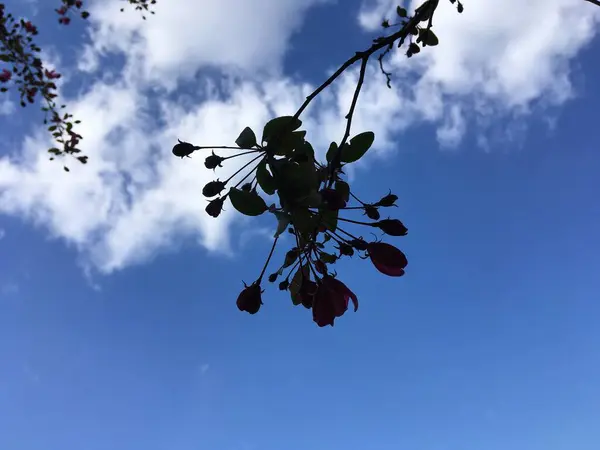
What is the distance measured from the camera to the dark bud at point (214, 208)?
1.25 meters

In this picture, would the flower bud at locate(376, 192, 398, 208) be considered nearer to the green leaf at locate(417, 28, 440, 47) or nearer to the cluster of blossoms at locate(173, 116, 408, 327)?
the cluster of blossoms at locate(173, 116, 408, 327)

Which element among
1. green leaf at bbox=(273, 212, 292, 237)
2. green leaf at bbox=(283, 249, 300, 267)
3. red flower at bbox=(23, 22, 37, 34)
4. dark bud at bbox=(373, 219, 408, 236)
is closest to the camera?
green leaf at bbox=(273, 212, 292, 237)

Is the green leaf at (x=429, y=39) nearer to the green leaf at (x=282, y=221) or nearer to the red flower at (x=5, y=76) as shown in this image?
the green leaf at (x=282, y=221)

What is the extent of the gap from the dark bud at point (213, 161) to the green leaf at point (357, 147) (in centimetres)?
33

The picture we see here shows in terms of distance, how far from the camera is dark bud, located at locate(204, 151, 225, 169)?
1.27m

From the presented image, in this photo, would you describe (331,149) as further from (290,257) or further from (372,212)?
(290,257)

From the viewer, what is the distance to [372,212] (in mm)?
1292

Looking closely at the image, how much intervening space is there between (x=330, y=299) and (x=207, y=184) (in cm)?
43

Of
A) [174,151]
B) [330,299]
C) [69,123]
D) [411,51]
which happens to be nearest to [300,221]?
[330,299]

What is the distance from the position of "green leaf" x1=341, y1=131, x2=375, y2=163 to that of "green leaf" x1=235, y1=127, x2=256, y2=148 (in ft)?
0.80

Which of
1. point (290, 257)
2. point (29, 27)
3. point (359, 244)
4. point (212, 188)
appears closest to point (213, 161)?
point (212, 188)

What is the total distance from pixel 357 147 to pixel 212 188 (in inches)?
15.5

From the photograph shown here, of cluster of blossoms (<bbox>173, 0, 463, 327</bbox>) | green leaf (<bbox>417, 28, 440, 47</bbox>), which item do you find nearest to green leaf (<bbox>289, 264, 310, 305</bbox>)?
cluster of blossoms (<bbox>173, 0, 463, 327</bbox>)

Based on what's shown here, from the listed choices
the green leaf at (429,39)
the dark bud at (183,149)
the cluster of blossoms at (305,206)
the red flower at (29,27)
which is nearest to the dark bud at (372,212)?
the cluster of blossoms at (305,206)
